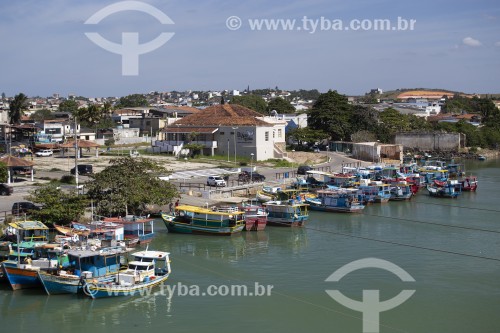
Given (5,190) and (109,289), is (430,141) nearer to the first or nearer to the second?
(5,190)

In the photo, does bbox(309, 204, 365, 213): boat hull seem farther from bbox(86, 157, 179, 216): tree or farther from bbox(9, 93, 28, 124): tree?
bbox(9, 93, 28, 124): tree

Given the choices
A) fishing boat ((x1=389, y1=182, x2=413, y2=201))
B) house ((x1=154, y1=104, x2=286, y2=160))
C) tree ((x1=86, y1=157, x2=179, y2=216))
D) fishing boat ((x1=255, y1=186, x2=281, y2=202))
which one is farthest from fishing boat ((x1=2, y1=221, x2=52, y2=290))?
house ((x1=154, y1=104, x2=286, y2=160))

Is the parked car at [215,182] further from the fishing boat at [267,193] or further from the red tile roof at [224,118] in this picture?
the red tile roof at [224,118]

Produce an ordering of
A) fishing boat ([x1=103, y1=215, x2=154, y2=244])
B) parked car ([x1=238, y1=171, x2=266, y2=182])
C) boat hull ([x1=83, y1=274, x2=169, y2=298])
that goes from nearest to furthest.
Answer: boat hull ([x1=83, y1=274, x2=169, y2=298]), fishing boat ([x1=103, y1=215, x2=154, y2=244]), parked car ([x1=238, y1=171, x2=266, y2=182])

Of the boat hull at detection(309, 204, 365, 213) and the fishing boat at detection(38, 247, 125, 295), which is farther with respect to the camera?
the boat hull at detection(309, 204, 365, 213)

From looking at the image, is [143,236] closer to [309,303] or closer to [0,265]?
[0,265]

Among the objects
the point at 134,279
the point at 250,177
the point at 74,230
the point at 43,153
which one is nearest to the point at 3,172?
the point at 74,230
